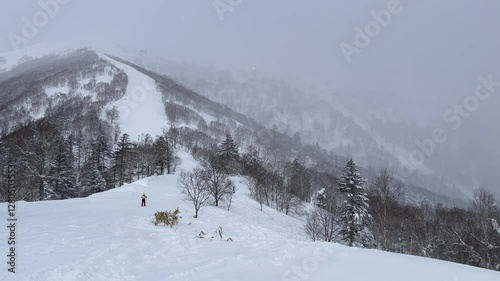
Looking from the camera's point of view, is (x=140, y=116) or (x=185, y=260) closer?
(x=185, y=260)

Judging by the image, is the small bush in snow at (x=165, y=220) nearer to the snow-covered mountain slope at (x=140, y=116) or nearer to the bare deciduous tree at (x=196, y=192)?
the bare deciduous tree at (x=196, y=192)

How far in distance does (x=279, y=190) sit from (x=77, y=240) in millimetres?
59594

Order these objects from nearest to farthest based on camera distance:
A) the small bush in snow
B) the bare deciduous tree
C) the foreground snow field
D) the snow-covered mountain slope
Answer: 1. the foreground snow field
2. the small bush in snow
3. the bare deciduous tree
4. the snow-covered mountain slope

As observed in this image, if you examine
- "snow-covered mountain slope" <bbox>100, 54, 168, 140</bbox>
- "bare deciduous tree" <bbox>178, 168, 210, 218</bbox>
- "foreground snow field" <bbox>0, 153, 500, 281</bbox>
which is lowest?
"foreground snow field" <bbox>0, 153, 500, 281</bbox>

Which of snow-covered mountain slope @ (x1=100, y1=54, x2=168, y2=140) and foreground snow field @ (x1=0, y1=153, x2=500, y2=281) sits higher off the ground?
snow-covered mountain slope @ (x1=100, y1=54, x2=168, y2=140)

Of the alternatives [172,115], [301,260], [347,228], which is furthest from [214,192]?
[172,115]

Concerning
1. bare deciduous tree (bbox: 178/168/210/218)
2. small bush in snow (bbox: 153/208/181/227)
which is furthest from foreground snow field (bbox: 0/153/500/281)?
bare deciduous tree (bbox: 178/168/210/218)

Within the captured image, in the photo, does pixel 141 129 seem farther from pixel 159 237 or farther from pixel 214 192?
pixel 159 237

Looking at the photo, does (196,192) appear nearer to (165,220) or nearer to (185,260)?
(165,220)

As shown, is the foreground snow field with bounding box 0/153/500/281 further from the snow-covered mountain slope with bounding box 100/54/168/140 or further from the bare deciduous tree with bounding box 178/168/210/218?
the snow-covered mountain slope with bounding box 100/54/168/140

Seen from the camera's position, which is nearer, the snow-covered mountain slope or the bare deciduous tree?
the bare deciduous tree

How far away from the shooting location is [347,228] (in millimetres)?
40250

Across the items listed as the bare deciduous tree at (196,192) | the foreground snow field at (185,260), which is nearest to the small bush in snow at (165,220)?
the foreground snow field at (185,260)

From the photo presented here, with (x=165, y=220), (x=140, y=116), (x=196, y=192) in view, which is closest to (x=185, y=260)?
(x=165, y=220)
